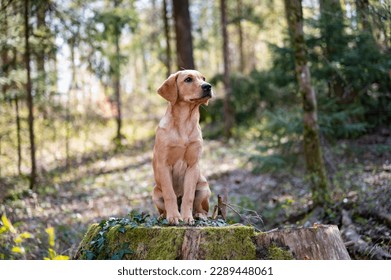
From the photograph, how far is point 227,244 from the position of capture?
13.5 ft

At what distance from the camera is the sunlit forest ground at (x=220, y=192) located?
692 cm

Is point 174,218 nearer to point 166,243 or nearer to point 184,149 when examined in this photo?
point 166,243

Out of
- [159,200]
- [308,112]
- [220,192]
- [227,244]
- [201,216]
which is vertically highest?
[308,112]

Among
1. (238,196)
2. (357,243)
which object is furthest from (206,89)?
(238,196)

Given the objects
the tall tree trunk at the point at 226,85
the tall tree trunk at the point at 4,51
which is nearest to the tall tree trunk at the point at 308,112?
the tall tree trunk at the point at 4,51

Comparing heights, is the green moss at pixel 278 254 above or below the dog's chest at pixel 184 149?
below

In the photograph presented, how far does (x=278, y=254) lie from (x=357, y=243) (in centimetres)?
240

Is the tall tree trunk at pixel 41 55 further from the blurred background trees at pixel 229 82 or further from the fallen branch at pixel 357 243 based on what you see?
the fallen branch at pixel 357 243

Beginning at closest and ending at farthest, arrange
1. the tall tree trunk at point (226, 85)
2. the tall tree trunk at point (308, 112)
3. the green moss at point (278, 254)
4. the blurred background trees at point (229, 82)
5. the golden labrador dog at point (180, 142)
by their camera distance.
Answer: the green moss at point (278, 254) → the golden labrador dog at point (180, 142) → the tall tree trunk at point (308, 112) → the blurred background trees at point (229, 82) → the tall tree trunk at point (226, 85)

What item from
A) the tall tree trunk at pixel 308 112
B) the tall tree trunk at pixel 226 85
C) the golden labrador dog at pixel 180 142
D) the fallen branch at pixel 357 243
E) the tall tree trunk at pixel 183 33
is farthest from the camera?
the tall tree trunk at pixel 226 85
